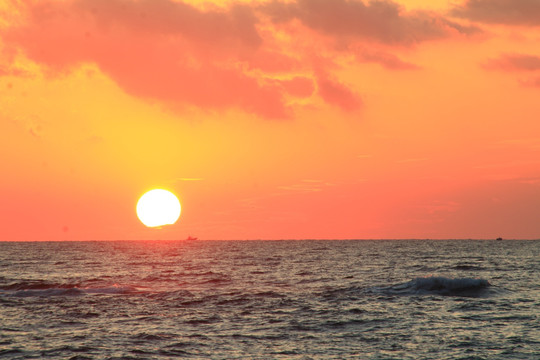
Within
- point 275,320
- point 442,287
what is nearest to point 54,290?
point 275,320

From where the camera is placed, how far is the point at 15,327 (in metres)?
34.8

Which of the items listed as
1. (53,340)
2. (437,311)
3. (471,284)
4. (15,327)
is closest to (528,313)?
(437,311)

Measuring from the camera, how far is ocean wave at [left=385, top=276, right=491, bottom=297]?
50000mm

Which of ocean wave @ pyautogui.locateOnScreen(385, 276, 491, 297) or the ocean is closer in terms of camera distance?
the ocean

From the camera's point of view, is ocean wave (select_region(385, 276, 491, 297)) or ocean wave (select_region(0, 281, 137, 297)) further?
ocean wave (select_region(0, 281, 137, 297))

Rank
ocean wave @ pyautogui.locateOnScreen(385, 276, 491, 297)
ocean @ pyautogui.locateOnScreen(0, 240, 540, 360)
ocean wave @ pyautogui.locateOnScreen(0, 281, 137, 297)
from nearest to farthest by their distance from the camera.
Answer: ocean @ pyautogui.locateOnScreen(0, 240, 540, 360), ocean wave @ pyautogui.locateOnScreen(385, 276, 491, 297), ocean wave @ pyautogui.locateOnScreen(0, 281, 137, 297)

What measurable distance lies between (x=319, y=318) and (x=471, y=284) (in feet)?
69.4

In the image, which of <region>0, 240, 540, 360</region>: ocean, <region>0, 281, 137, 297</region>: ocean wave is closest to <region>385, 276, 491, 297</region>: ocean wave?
<region>0, 240, 540, 360</region>: ocean

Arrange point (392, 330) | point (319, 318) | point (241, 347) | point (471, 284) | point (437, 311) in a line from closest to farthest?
point (241, 347) → point (392, 330) → point (319, 318) → point (437, 311) → point (471, 284)

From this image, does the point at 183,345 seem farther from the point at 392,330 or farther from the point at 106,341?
the point at 392,330

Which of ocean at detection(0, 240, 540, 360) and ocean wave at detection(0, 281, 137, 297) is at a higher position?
ocean wave at detection(0, 281, 137, 297)

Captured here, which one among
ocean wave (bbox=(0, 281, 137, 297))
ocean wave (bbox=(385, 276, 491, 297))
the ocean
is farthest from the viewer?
ocean wave (bbox=(0, 281, 137, 297))

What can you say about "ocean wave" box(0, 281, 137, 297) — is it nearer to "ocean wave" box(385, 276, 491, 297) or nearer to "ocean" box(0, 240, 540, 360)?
"ocean" box(0, 240, 540, 360)

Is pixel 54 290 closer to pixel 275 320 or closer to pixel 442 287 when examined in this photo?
pixel 275 320
